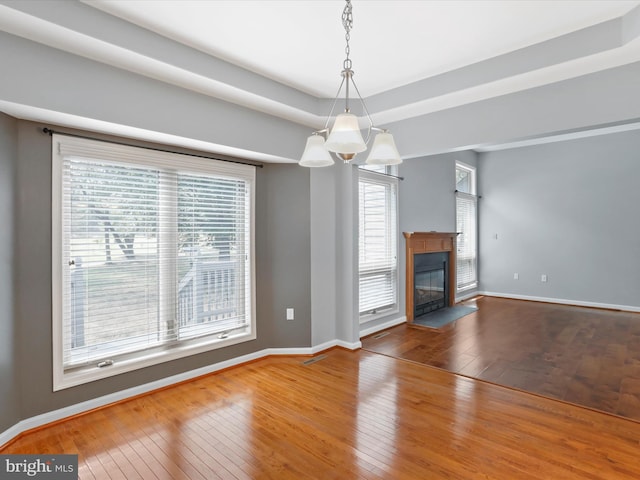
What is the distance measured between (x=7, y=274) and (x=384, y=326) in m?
4.22

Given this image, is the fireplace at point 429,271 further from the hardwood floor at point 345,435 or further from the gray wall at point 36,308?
the gray wall at point 36,308

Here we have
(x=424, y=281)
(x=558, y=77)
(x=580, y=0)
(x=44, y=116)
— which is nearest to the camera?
(x=580, y=0)

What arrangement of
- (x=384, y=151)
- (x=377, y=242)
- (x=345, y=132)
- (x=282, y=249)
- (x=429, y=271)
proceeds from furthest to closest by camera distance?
(x=429, y=271) < (x=377, y=242) < (x=282, y=249) < (x=384, y=151) < (x=345, y=132)

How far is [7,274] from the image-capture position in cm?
224

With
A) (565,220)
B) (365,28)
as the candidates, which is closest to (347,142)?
(365,28)

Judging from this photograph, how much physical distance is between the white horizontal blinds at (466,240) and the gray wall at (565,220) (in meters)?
Answer: 0.28

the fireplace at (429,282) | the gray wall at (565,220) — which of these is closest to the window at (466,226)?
the gray wall at (565,220)

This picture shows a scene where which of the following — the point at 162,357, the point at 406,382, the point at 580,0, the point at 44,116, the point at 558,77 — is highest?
the point at 580,0

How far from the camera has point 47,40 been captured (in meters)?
2.09

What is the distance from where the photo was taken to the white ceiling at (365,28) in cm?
206

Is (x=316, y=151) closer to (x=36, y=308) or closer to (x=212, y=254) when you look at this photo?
(x=212, y=254)

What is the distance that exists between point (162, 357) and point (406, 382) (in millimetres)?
2273

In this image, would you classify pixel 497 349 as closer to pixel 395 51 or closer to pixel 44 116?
pixel 395 51

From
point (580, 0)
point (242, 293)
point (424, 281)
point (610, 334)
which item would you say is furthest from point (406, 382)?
point (610, 334)
